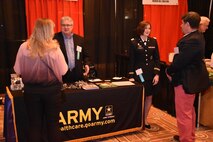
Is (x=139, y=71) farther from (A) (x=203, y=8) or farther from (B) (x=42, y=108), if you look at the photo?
(A) (x=203, y=8)

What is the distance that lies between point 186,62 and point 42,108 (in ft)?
4.47

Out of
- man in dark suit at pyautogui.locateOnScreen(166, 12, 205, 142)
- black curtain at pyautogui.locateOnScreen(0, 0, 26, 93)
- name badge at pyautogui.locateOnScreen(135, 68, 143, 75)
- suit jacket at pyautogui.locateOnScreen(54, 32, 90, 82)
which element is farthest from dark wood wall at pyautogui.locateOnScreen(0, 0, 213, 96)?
man in dark suit at pyautogui.locateOnScreen(166, 12, 205, 142)

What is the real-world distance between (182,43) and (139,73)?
0.74 meters

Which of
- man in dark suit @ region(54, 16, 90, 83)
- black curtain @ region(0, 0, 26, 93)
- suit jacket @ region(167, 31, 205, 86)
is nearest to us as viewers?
suit jacket @ region(167, 31, 205, 86)

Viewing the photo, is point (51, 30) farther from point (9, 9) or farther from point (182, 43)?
point (9, 9)

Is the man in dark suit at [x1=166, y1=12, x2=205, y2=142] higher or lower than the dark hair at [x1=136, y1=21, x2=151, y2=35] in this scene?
lower

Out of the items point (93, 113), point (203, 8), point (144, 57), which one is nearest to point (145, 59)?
point (144, 57)

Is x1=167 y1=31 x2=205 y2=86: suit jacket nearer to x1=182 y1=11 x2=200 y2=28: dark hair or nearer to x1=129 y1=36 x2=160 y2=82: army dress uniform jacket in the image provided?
x1=182 y1=11 x2=200 y2=28: dark hair

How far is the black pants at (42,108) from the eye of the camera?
1.97 m

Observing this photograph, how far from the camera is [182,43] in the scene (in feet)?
7.62

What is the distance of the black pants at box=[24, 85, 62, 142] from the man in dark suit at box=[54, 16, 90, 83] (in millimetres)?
786

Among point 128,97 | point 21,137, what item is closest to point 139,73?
point 128,97

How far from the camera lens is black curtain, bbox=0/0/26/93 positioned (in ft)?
13.8

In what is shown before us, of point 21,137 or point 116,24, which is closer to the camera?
point 21,137
